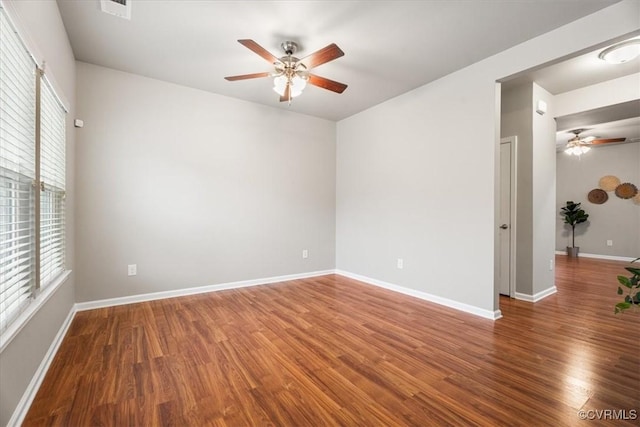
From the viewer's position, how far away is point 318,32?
2521 mm

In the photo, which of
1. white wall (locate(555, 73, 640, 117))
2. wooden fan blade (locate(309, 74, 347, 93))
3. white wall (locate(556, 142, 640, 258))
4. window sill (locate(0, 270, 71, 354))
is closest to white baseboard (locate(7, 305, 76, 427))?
window sill (locate(0, 270, 71, 354))

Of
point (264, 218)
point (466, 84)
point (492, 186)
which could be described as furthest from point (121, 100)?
point (492, 186)

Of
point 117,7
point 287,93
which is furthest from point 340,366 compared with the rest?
point 117,7

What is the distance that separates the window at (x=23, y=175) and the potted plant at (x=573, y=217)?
31.9ft

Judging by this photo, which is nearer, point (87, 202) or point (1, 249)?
point (1, 249)

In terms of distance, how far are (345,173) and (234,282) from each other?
255 centimetres

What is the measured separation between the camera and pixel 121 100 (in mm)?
3287

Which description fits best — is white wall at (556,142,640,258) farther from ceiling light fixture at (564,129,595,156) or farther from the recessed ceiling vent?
the recessed ceiling vent

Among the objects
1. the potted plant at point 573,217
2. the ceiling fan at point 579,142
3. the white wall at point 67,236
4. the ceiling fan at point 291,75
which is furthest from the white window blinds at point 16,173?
the potted plant at point 573,217

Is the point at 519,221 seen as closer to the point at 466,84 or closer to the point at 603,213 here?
the point at 466,84

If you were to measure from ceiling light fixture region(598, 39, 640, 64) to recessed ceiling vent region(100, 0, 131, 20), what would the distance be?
4242mm

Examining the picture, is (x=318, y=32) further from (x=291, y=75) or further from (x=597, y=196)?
(x=597, y=196)

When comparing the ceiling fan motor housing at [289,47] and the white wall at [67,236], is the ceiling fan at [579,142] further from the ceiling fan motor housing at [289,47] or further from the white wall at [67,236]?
the white wall at [67,236]

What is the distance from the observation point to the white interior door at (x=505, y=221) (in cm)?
370
